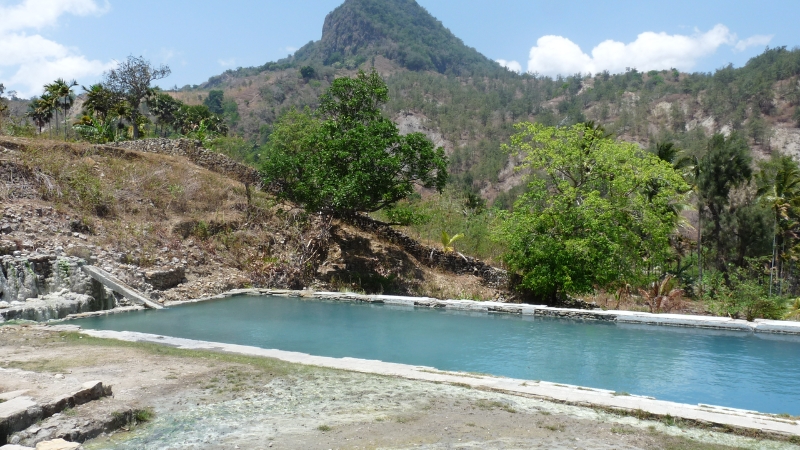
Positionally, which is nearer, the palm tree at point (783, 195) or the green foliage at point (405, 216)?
the green foliage at point (405, 216)

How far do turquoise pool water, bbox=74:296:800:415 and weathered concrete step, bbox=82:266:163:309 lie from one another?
0.43m

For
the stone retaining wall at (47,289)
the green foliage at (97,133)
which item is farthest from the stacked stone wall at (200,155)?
the stone retaining wall at (47,289)

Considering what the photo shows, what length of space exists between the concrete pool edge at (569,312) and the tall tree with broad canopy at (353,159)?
303 cm

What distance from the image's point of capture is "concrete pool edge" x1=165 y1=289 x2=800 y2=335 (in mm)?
11086

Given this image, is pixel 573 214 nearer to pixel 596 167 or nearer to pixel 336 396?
pixel 596 167

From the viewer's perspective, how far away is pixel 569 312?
508 inches

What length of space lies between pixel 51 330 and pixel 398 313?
7.27m

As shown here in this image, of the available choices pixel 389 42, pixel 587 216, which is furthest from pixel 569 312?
pixel 389 42

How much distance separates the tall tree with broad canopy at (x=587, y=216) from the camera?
46.5 feet

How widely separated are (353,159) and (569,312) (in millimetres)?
7852

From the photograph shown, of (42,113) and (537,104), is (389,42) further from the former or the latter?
(42,113)

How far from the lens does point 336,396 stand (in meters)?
6.04

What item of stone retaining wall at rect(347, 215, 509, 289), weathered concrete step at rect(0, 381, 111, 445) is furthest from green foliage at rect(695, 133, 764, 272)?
weathered concrete step at rect(0, 381, 111, 445)

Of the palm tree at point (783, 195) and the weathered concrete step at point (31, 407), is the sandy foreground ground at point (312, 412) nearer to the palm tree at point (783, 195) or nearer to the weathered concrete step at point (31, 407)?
the weathered concrete step at point (31, 407)
